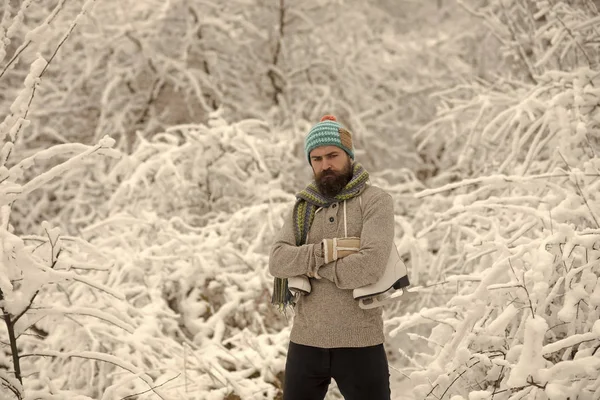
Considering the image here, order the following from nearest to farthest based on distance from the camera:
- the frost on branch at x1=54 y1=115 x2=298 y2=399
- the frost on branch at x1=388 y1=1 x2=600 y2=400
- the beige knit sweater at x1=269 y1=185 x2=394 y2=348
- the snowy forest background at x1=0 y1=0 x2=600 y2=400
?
1. the frost on branch at x1=388 y1=1 x2=600 y2=400
2. the beige knit sweater at x1=269 y1=185 x2=394 y2=348
3. the snowy forest background at x1=0 y1=0 x2=600 y2=400
4. the frost on branch at x1=54 y1=115 x2=298 y2=399

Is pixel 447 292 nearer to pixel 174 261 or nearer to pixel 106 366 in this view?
pixel 174 261

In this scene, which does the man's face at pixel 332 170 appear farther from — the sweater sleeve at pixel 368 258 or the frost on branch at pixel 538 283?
the frost on branch at pixel 538 283

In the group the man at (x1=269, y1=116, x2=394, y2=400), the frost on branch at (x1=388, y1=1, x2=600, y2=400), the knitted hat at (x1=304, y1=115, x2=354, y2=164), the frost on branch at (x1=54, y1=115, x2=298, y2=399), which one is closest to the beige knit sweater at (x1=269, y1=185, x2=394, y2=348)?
the man at (x1=269, y1=116, x2=394, y2=400)

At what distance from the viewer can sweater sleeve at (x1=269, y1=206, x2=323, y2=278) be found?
200 centimetres

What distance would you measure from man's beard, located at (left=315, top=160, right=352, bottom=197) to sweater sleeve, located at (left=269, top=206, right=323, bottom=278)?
25 centimetres

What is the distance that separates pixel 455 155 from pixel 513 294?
503 centimetres

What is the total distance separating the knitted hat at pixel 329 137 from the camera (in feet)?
6.98

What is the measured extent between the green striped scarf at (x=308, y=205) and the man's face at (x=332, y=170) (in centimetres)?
3

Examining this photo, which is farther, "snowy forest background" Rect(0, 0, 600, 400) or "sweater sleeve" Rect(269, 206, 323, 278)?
"snowy forest background" Rect(0, 0, 600, 400)

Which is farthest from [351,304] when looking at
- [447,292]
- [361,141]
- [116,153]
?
[361,141]

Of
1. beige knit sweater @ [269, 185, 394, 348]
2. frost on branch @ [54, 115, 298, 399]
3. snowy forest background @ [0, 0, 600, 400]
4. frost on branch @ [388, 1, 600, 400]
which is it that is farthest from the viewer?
frost on branch @ [54, 115, 298, 399]

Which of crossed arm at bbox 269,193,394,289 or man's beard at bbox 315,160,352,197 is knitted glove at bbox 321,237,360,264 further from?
man's beard at bbox 315,160,352,197

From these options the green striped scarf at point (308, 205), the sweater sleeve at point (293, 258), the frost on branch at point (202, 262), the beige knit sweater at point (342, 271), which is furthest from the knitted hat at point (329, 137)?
the frost on branch at point (202, 262)

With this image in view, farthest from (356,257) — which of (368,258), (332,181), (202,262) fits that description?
(202,262)
